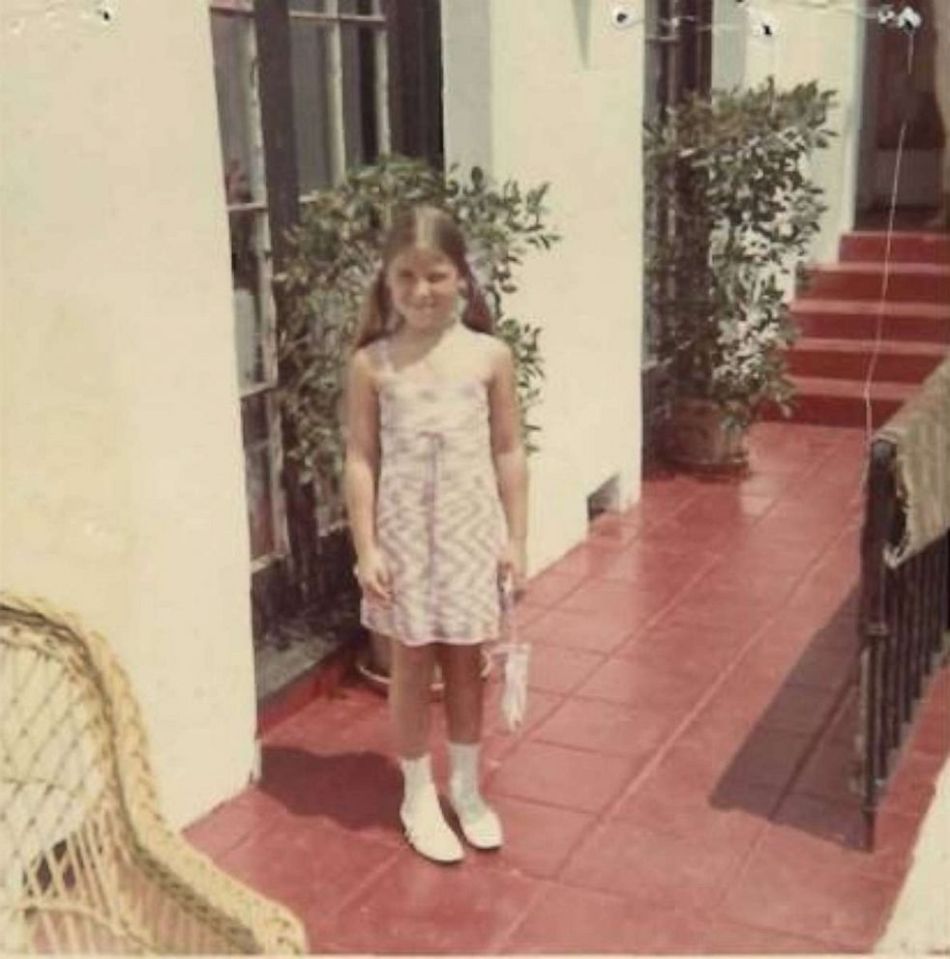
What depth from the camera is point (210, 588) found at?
3297 mm

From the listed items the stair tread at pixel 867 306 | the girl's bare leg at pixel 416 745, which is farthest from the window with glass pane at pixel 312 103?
the stair tread at pixel 867 306

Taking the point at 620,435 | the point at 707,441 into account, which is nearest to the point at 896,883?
the point at 620,435

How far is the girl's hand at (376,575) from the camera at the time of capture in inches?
121

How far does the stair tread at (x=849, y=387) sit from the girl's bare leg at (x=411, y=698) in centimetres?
443

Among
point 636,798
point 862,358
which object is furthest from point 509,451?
point 862,358

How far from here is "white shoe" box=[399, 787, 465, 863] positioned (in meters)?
3.20

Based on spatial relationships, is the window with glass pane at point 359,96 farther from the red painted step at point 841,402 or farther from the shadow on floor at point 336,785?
the red painted step at point 841,402

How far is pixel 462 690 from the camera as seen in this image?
3.28 metres

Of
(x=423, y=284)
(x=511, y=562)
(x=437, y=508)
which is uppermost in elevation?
(x=423, y=284)

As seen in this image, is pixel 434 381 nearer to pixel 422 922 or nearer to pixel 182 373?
pixel 182 373

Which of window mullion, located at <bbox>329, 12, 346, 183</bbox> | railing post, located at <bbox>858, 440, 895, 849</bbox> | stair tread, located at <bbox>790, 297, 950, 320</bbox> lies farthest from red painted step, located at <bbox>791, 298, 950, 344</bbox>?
railing post, located at <bbox>858, 440, 895, 849</bbox>

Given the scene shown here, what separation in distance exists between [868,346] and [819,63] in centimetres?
155

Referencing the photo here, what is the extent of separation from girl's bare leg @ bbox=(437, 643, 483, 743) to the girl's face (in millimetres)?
757

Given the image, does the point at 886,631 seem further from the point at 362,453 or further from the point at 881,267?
the point at 881,267
